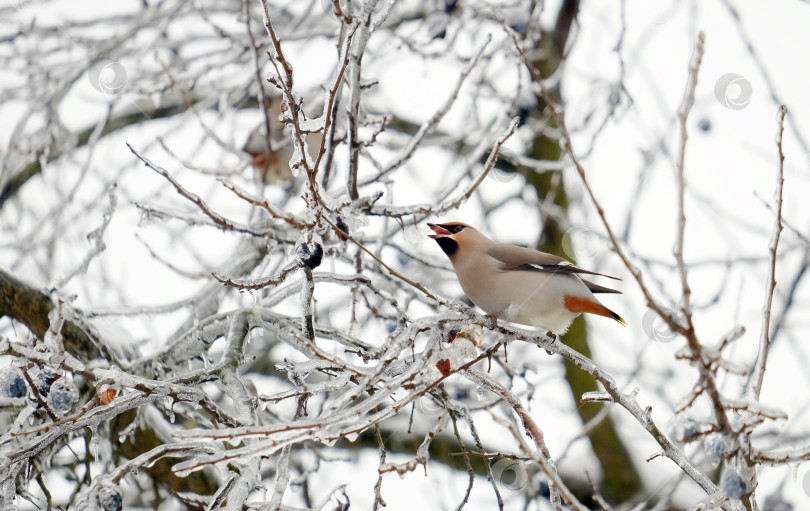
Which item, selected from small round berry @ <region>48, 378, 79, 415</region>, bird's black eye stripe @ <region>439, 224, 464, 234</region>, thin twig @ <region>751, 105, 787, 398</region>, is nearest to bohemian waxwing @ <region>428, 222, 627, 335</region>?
bird's black eye stripe @ <region>439, 224, 464, 234</region>

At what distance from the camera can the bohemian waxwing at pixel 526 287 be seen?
3.06 meters

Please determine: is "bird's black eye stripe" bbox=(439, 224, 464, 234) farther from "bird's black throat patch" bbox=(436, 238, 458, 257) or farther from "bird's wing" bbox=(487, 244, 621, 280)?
"bird's wing" bbox=(487, 244, 621, 280)

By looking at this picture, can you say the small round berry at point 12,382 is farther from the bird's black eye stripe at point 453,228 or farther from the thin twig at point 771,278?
the thin twig at point 771,278

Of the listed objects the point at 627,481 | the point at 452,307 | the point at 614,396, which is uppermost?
the point at 452,307

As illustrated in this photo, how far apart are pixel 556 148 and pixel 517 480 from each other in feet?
10.3

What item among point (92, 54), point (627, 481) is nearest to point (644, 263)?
point (627, 481)

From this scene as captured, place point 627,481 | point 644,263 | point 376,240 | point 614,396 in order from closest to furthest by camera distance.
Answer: point 614,396
point 376,240
point 644,263
point 627,481

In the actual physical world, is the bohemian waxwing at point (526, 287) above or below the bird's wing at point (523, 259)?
below

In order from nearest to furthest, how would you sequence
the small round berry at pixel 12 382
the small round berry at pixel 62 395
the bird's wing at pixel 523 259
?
the small round berry at pixel 62 395 < the small round berry at pixel 12 382 < the bird's wing at pixel 523 259

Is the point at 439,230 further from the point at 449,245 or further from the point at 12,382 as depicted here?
the point at 12,382

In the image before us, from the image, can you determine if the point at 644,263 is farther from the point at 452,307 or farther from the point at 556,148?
the point at 556,148

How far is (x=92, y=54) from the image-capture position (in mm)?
4641

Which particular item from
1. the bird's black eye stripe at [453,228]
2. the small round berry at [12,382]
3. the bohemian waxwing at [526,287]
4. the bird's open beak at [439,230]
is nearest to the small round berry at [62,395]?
the small round berry at [12,382]

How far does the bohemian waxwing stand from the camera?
3059mm
